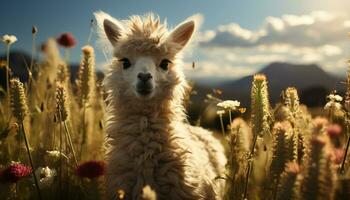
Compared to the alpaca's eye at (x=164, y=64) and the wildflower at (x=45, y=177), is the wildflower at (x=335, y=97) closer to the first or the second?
the alpaca's eye at (x=164, y=64)

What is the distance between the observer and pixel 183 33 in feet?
16.9

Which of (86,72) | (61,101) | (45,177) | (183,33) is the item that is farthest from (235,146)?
(86,72)

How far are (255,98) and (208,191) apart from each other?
4.45 feet

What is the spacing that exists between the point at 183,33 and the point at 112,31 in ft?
2.72

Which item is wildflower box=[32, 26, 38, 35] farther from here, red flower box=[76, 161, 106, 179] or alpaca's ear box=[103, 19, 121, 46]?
red flower box=[76, 161, 106, 179]

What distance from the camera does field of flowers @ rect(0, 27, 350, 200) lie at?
2352mm

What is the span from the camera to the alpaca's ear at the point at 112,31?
5.18m

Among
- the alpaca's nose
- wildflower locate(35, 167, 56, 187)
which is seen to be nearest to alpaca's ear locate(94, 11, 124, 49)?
the alpaca's nose

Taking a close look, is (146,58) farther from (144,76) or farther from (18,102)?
(18,102)

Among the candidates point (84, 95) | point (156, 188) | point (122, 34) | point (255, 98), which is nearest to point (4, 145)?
point (84, 95)

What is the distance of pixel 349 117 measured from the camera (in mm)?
3787

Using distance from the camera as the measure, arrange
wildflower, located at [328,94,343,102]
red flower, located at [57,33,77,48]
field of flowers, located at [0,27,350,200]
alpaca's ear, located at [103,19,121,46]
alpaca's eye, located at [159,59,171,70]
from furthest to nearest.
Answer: red flower, located at [57,33,77,48]
alpaca's ear, located at [103,19,121,46]
alpaca's eye, located at [159,59,171,70]
wildflower, located at [328,94,343,102]
field of flowers, located at [0,27,350,200]

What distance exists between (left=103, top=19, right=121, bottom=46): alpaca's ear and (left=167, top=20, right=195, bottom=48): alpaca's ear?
0.64 meters

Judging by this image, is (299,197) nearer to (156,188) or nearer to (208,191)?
(156,188)
